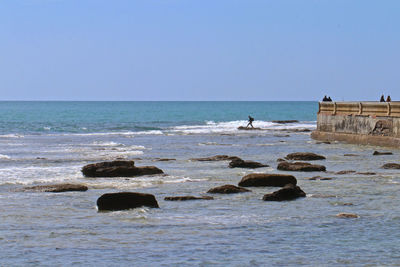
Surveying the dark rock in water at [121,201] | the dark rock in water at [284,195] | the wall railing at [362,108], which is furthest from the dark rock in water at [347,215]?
the wall railing at [362,108]


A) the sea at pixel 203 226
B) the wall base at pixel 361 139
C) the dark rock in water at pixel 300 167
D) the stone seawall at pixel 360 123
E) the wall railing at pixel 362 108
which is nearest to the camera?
the sea at pixel 203 226

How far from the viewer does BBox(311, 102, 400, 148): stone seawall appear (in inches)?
1407

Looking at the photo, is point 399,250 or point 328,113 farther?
point 328,113

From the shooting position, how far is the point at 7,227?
13.0 meters

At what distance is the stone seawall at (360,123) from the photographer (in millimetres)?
35750

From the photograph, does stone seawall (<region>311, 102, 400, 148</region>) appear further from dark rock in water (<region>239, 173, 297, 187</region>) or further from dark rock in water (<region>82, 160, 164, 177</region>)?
dark rock in water (<region>239, 173, 297, 187</region>)

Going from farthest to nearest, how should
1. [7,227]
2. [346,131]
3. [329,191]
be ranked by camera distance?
[346,131] < [329,191] < [7,227]

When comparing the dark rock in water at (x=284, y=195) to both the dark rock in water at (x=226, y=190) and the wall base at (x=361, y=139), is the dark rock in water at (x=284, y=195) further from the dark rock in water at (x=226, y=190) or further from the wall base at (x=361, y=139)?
the wall base at (x=361, y=139)

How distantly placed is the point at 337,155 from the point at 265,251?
825 inches

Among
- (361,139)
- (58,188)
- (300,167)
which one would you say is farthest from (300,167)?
(361,139)

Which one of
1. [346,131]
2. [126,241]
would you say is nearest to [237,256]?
[126,241]

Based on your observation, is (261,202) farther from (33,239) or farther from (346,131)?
(346,131)

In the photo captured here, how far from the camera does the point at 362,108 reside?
39469mm

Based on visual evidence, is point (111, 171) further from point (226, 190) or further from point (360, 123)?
point (360, 123)
